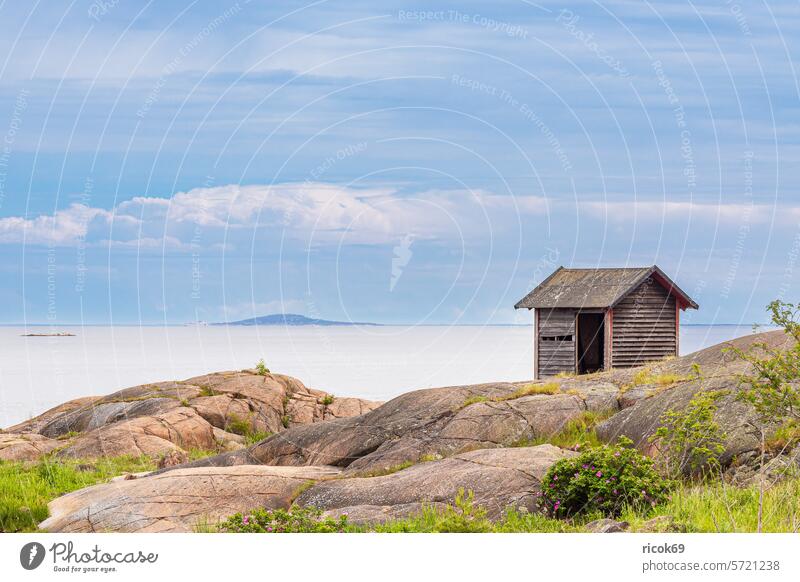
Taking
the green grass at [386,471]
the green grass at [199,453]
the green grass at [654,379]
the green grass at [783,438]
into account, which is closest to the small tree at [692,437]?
the green grass at [783,438]

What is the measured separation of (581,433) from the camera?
2423 cm

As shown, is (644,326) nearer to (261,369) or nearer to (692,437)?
(261,369)

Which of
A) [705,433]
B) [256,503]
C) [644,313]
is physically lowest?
[256,503]

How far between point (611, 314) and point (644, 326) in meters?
2.16

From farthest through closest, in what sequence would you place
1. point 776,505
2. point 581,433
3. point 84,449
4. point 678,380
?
1. point 84,449
2. point 678,380
3. point 581,433
4. point 776,505

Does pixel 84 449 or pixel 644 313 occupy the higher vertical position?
pixel 644 313

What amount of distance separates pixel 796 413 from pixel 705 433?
5.50 feet

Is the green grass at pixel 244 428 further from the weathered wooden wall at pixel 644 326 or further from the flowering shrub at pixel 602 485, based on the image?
the flowering shrub at pixel 602 485

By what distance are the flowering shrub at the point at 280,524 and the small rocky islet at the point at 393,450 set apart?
1.22 meters

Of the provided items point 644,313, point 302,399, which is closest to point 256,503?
point 302,399

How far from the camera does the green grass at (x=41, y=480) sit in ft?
74.1

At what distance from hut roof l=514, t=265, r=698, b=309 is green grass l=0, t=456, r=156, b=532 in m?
19.4

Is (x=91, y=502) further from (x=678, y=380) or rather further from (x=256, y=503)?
(x=678, y=380)

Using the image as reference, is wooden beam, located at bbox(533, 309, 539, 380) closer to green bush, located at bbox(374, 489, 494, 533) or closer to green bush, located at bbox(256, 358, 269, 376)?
green bush, located at bbox(256, 358, 269, 376)
